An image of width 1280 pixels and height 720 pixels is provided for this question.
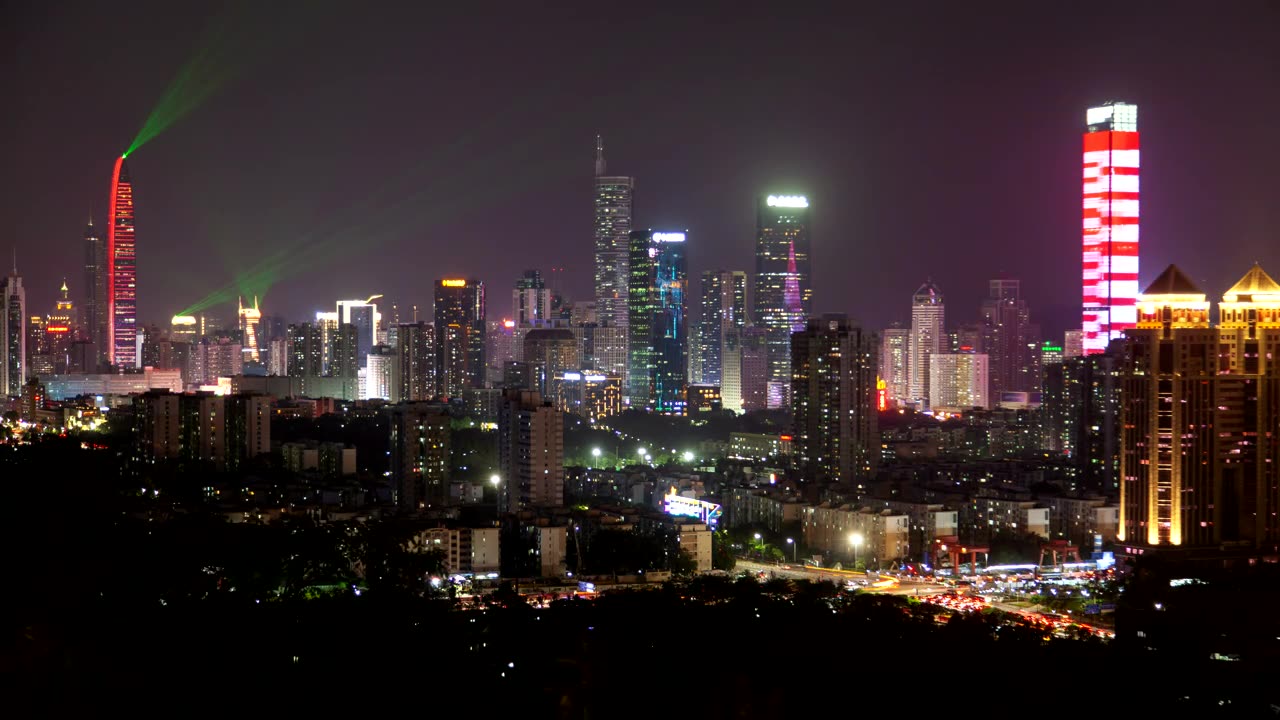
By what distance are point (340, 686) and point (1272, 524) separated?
9.01 m

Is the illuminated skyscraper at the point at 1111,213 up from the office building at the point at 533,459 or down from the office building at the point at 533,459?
up

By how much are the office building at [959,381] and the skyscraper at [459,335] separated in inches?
436

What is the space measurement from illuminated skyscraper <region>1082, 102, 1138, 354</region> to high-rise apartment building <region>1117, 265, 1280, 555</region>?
10.7 meters

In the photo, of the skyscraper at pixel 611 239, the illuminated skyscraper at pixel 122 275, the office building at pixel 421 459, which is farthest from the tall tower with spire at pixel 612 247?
the office building at pixel 421 459

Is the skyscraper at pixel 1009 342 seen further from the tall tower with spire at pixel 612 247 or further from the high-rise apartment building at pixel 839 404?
the high-rise apartment building at pixel 839 404

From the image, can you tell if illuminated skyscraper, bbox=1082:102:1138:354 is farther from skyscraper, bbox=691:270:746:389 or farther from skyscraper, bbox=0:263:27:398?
skyscraper, bbox=0:263:27:398

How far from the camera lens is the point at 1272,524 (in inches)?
533

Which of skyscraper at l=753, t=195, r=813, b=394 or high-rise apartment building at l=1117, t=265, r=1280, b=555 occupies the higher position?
skyscraper at l=753, t=195, r=813, b=394

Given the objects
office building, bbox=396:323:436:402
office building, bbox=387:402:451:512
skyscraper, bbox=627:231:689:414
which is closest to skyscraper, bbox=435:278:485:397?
office building, bbox=396:323:436:402

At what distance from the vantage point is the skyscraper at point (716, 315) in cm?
3866

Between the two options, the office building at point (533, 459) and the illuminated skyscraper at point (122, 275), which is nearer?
the office building at point (533, 459)

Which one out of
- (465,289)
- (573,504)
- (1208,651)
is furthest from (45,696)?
(465,289)

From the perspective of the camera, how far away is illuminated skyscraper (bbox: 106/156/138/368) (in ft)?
107

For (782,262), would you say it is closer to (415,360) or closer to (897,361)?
(897,361)
